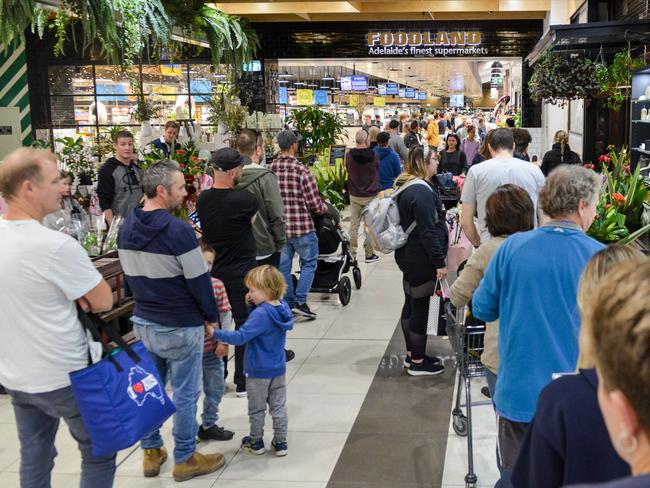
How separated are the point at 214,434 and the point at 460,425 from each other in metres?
1.37

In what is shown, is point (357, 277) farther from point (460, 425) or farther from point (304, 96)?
point (304, 96)

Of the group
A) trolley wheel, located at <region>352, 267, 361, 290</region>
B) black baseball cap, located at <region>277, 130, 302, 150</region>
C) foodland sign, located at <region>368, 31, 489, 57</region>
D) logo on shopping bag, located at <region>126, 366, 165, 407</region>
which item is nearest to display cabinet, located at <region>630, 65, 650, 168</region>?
trolley wheel, located at <region>352, 267, 361, 290</region>

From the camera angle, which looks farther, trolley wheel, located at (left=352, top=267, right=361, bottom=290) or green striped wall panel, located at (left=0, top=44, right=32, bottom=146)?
green striped wall panel, located at (left=0, top=44, right=32, bottom=146)

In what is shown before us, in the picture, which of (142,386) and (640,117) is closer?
(142,386)

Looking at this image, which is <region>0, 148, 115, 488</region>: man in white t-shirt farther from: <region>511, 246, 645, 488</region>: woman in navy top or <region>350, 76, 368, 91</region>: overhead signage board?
<region>350, 76, 368, 91</region>: overhead signage board

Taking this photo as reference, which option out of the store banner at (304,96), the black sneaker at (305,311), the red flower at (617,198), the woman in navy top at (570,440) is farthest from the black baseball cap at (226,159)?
the store banner at (304,96)

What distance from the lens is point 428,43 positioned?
16031 millimetres

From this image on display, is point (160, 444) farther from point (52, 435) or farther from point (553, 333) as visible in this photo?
point (553, 333)

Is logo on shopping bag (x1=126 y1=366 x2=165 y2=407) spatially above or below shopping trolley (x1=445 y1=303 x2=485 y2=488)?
above

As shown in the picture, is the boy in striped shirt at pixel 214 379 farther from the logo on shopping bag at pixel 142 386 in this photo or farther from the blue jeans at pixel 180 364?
the logo on shopping bag at pixel 142 386

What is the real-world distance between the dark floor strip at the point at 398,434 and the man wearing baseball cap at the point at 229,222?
1104 mm

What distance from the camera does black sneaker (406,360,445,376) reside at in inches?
217

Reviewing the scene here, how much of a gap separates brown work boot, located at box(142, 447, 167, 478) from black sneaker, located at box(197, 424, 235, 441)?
37 centimetres

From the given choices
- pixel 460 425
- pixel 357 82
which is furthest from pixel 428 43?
pixel 460 425
